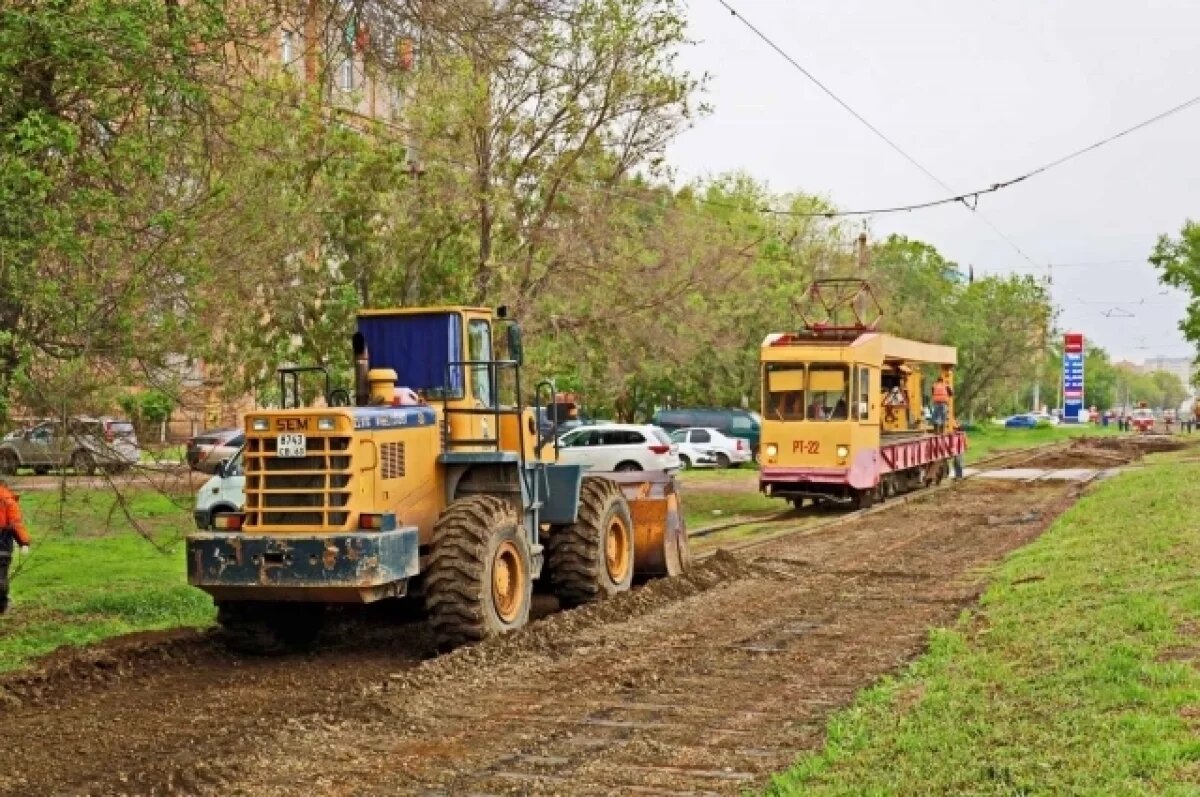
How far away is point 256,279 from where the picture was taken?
1727cm

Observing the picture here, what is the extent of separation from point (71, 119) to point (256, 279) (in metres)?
5.30

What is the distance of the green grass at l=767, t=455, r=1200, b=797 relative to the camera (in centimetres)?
747

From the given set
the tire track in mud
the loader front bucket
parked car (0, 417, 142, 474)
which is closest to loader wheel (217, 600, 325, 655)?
parked car (0, 417, 142, 474)

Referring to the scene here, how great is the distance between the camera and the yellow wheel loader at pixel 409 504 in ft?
39.2

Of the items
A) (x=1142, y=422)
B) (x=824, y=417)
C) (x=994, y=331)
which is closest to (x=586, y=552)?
(x=824, y=417)

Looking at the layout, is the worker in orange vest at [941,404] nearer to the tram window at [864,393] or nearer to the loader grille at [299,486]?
the tram window at [864,393]

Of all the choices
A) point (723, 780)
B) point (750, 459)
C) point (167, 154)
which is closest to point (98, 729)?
point (723, 780)

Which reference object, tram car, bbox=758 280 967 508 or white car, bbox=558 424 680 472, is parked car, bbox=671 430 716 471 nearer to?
white car, bbox=558 424 680 472

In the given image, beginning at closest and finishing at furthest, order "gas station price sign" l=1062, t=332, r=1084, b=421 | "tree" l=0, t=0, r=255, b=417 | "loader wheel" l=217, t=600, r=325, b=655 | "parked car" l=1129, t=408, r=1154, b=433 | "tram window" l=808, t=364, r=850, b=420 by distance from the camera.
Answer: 1. "tree" l=0, t=0, r=255, b=417
2. "loader wheel" l=217, t=600, r=325, b=655
3. "tram window" l=808, t=364, r=850, b=420
4. "parked car" l=1129, t=408, r=1154, b=433
5. "gas station price sign" l=1062, t=332, r=1084, b=421

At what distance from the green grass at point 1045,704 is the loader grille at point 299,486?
4562mm

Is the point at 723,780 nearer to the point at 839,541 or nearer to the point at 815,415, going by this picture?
the point at 839,541

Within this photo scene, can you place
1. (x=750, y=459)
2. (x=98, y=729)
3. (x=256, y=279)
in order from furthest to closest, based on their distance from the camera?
(x=750, y=459) → (x=256, y=279) → (x=98, y=729)

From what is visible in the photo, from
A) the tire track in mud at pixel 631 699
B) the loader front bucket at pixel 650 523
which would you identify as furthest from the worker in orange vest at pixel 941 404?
the loader front bucket at pixel 650 523

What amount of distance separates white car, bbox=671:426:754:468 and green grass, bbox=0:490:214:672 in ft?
86.4
